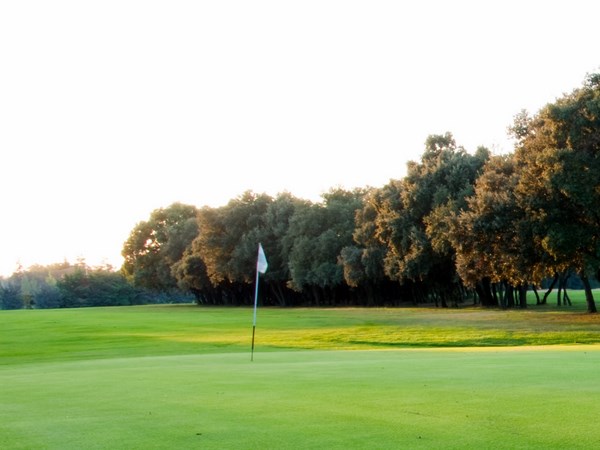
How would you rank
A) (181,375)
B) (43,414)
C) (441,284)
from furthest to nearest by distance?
1. (441,284)
2. (181,375)
3. (43,414)

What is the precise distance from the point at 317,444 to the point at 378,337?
1313 inches

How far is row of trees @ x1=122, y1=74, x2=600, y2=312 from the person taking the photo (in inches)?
1801

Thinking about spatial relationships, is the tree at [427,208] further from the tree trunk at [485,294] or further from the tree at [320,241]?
the tree at [320,241]

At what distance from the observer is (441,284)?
7975 centimetres

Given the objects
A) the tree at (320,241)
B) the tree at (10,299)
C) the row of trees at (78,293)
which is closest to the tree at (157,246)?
the row of trees at (78,293)

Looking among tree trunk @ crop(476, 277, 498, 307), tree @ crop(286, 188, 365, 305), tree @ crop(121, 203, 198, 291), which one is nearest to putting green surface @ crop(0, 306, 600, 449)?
tree trunk @ crop(476, 277, 498, 307)

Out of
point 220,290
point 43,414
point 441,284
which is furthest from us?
point 220,290

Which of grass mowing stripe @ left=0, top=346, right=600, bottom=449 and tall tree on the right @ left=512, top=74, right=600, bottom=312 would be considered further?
tall tree on the right @ left=512, top=74, right=600, bottom=312

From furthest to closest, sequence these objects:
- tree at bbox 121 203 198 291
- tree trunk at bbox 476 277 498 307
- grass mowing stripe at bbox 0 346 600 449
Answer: tree at bbox 121 203 198 291 < tree trunk at bbox 476 277 498 307 < grass mowing stripe at bbox 0 346 600 449

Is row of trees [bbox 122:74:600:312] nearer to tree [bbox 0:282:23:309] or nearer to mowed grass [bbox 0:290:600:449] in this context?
mowed grass [bbox 0:290:600:449]

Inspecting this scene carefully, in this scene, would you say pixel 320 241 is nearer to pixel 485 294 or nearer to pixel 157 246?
pixel 485 294

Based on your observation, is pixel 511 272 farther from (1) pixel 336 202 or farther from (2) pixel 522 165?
(1) pixel 336 202

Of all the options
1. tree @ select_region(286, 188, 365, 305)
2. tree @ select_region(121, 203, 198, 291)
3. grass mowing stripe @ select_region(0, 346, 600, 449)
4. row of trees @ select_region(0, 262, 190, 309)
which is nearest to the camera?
grass mowing stripe @ select_region(0, 346, 600, 449)

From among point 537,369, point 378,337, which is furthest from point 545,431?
point 378,337
